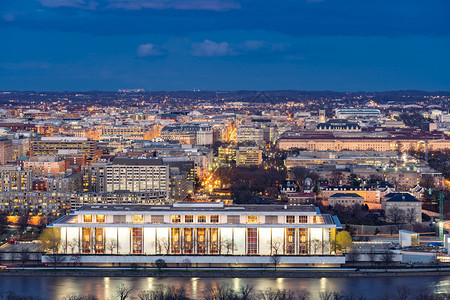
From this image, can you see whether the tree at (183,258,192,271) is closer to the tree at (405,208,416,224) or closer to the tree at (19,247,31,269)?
the tree at (19,247,31,269)

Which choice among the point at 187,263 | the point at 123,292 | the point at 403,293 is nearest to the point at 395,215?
the point at 187,263

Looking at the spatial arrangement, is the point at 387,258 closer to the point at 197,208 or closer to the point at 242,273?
the point at 242,273

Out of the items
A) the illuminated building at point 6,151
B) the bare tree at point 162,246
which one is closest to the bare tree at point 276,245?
the bare tree at point 162,246

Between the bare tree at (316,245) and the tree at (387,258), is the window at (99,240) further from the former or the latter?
the tree at (387,258)

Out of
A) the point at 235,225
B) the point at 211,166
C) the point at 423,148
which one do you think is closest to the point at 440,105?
the point at 423,148

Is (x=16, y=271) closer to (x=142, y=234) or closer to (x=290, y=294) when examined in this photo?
(x=142, y=234)

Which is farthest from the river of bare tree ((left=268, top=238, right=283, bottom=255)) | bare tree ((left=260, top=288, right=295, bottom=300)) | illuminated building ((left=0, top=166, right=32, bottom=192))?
illuminated building ((left=0, top=166, right=32, bottom=192))
